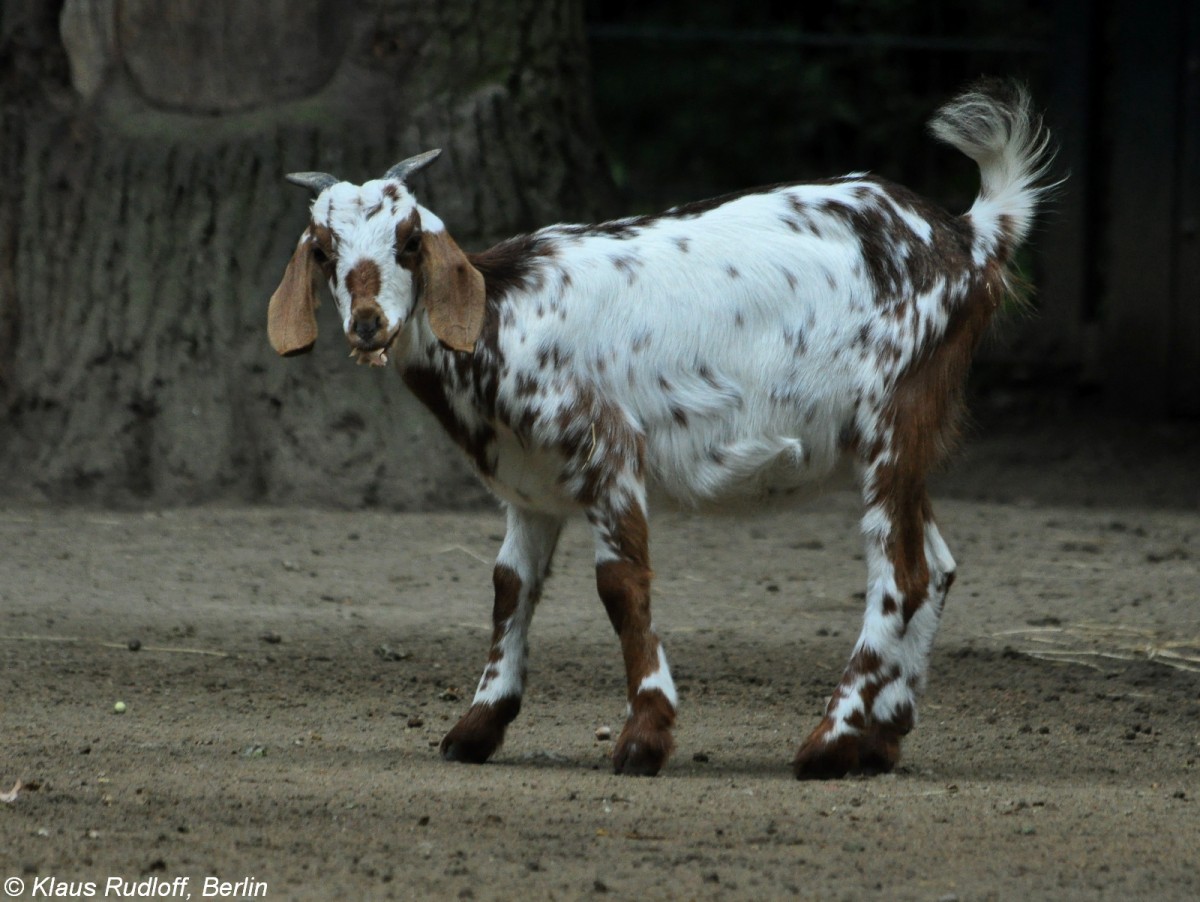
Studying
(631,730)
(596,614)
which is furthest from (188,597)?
(631,730)

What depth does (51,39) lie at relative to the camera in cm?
793

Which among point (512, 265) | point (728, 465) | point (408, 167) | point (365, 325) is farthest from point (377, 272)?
point (728, 465)

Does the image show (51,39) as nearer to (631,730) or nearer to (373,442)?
(373,442)

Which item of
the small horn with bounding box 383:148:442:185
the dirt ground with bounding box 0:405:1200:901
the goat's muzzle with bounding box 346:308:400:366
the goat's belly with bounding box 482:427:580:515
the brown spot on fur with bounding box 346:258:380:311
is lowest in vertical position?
the dirt ground with bounding box 0:405:1200:901

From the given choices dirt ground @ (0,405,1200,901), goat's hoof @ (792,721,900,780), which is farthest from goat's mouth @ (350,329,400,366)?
goat's hoof @ (792,721,900,780)

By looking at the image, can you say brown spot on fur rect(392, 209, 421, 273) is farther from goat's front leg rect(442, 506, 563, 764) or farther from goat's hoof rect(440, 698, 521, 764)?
goat's hoof rect(440, 698, 521, 764)

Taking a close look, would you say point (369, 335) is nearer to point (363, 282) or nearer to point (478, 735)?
point (363, 282)

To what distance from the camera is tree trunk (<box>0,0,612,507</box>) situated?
777 cm

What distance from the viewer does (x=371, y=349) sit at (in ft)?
14.6

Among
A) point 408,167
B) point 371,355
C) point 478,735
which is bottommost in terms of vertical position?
point 478,735

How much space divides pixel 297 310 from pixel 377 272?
0.83ft

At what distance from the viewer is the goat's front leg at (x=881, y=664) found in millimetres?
4762

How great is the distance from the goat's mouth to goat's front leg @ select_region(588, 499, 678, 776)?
27.7 inches

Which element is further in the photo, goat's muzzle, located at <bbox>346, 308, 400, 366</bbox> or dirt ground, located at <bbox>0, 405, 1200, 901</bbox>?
goat's muzzle, located at <bbox>346, 308, 400, 366</bbox>
